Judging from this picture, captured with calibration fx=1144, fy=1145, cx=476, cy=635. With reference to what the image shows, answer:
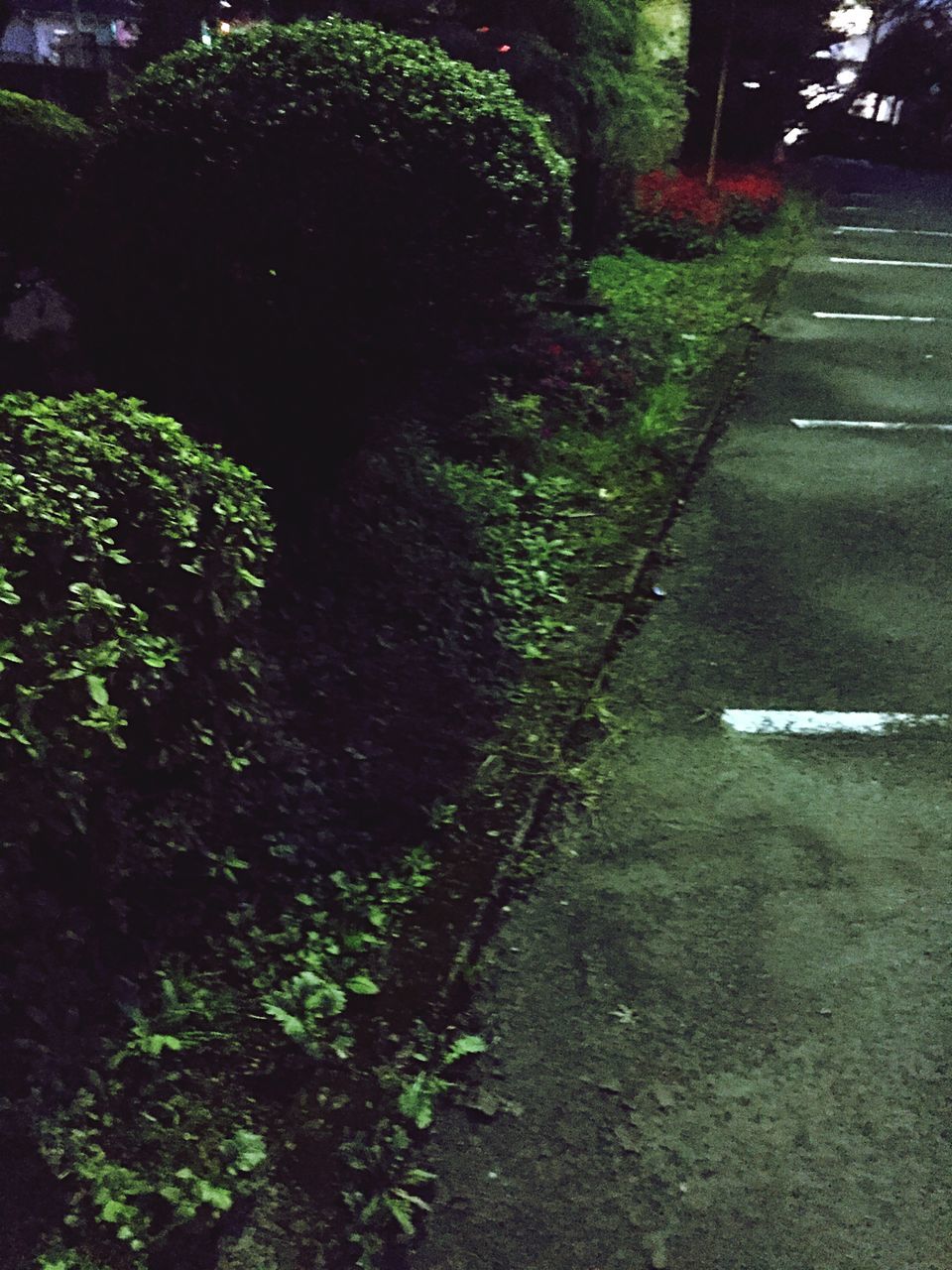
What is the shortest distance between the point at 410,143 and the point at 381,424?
1763 mm

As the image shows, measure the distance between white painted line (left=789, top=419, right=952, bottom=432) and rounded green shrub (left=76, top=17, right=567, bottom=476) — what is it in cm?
371

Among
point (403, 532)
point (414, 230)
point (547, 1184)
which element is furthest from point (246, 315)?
point (547, 1184)

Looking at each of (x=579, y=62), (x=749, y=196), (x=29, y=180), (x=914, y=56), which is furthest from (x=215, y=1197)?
(x=914, y=56)

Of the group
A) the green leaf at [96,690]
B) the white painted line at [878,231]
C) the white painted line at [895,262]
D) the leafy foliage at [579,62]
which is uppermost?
the leafy foliage at [579,62]

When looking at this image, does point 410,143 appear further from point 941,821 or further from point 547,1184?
point 547,1184

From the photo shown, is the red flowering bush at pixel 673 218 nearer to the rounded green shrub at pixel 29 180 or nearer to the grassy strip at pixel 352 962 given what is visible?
the rounded green shrub at pixel 29 180

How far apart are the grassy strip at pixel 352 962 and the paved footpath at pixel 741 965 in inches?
7.6

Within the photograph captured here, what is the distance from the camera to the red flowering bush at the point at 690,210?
14633mm

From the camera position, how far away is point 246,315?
5199 mm

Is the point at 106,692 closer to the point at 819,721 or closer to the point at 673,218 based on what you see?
the point at 819,721

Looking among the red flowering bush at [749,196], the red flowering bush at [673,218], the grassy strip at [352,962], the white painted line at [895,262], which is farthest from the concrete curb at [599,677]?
the red flowering bush at [749,196]

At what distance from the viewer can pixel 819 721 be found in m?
4.59

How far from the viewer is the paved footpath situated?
2.58 meters

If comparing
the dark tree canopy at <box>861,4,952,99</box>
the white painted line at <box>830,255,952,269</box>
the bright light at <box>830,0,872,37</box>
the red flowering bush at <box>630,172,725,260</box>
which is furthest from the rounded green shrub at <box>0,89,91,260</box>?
the dark tree canopy at <box>861,4,952,99</box>
